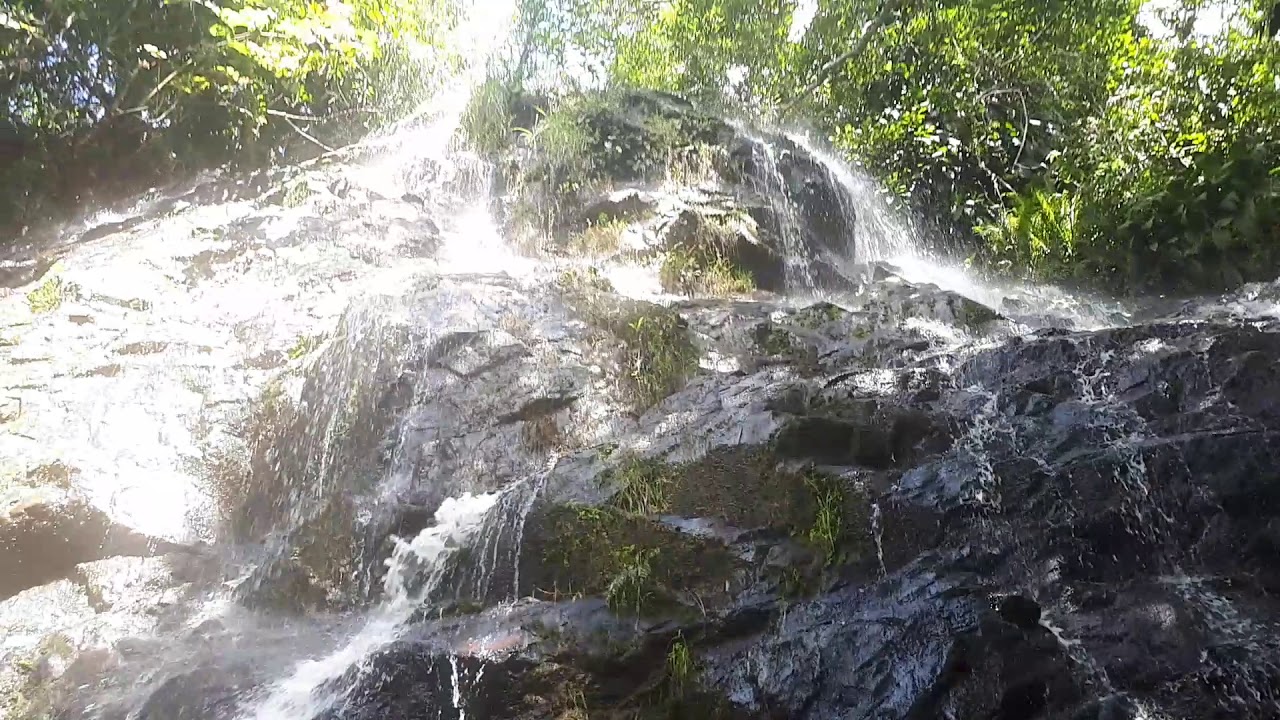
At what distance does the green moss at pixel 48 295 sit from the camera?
802 cm

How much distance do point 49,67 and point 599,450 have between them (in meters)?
9.44

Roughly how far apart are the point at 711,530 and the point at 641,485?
519 mm

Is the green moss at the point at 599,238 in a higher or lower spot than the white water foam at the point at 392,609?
higher

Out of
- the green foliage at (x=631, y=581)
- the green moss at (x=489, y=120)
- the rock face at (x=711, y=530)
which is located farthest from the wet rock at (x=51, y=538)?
the green moss at (x=489, y=120)

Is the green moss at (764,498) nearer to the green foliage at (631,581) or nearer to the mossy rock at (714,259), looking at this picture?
the green foliage at (631,581)

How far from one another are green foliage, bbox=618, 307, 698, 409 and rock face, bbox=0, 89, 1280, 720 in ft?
0.10

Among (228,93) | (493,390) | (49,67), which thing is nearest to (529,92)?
(228,93)

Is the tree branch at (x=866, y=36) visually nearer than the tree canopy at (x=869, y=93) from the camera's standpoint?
No

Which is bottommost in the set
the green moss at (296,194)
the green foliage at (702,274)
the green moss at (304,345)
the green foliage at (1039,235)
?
the green moss at (304,345)

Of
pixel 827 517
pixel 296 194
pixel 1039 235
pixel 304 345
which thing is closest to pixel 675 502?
pixel 827 517

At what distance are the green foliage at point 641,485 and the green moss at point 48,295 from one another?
6.59 m

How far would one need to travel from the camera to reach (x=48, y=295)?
814 cm

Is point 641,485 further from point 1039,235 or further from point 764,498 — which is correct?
point 1039,235

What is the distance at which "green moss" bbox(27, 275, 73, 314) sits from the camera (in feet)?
26.3
